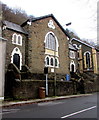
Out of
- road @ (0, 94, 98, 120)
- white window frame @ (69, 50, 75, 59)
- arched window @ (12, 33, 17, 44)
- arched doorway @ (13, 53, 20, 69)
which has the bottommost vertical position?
road @ (0, 94, 98, 120)

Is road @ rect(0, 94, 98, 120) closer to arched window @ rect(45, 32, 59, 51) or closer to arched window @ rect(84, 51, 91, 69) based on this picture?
arched window @ rect(45, 32, 59, 51)

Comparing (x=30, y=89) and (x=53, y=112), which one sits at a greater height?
(x=30, y=89)

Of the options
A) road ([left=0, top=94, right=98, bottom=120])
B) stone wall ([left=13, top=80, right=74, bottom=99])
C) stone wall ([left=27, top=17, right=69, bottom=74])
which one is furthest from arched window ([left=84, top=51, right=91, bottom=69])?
road ([left=0, top=94, right=98, bottom=120])

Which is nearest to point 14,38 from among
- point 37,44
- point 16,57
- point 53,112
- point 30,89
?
point 16,57

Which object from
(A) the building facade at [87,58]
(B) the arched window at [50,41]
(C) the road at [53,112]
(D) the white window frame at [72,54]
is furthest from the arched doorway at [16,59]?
(A) the building facade at [87,58]

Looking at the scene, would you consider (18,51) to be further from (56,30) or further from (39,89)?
(56,30)

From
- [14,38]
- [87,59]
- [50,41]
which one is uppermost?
[50,41]

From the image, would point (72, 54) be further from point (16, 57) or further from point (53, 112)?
point (53, 112)

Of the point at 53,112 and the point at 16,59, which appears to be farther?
the point at 16,59

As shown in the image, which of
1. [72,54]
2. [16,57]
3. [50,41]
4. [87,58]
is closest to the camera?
[16,57]

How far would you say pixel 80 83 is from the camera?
2839 centimetres

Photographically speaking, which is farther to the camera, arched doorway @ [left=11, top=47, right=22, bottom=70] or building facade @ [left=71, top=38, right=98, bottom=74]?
building facade @ [left=71, top=38, right=98, bottom=74]

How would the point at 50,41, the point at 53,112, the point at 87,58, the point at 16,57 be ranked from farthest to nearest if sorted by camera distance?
1. the point at 87,58
2. the point at 50,41
3. the point at 16,57
4. the point at 53,112

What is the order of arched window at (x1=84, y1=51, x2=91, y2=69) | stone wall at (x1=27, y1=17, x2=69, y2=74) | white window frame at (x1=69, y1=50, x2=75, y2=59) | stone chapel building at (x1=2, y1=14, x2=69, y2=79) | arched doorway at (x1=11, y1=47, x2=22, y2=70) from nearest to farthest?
1. arched doorway at (x1=11, y1=47, x2=22, y2=70)
2. stone chapel building at (x1=2, y1=14, x2=69, y2=79)
3. stone wall at (x1=27, y1=17, x2=69, y2=74)
4. white window frame at (x1=69, y1=50, x2=75, y2=59)
5. arched window at (x1=84, y1=51, x2=91, y2=69)
